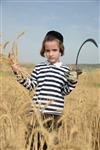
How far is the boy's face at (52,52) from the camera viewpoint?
2258 mm

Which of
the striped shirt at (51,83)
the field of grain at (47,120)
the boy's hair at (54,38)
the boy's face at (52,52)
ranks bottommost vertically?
the field of grain at (47,120)

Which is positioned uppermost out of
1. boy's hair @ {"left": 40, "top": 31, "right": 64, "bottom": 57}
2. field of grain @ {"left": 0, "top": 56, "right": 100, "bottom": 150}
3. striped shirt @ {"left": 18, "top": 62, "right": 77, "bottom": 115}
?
boy's hair @ {"left": 40, "top": 31, "right": 64, "bottom": 57}

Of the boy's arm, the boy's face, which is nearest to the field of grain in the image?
the boy's arm

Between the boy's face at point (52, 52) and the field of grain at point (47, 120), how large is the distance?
6.1 inches

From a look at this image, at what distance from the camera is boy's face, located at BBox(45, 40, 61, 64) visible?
2.26 meters

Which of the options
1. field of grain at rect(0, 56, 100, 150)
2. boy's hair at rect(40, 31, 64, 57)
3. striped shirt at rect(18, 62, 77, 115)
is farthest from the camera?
boy's hair at rect(40, 31, 64, 57)

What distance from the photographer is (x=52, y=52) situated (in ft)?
7.43

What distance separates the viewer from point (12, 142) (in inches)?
54.4

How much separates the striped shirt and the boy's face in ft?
0.10

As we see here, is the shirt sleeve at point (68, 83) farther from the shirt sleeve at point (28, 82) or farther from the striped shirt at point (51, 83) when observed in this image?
the shirt sleeve at point (28, 82)

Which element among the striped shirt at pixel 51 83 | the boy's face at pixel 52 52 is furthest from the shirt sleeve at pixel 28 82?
the boy's face at pixel 52 52

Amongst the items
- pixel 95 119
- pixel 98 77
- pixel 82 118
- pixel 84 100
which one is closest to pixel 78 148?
pixel 82 118

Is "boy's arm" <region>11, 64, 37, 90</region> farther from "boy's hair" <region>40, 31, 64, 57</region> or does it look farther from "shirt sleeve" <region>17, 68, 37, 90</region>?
Answer: "boy's hair" <region>40, 31, 64, 57</region>

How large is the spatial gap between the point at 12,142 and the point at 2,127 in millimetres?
634
